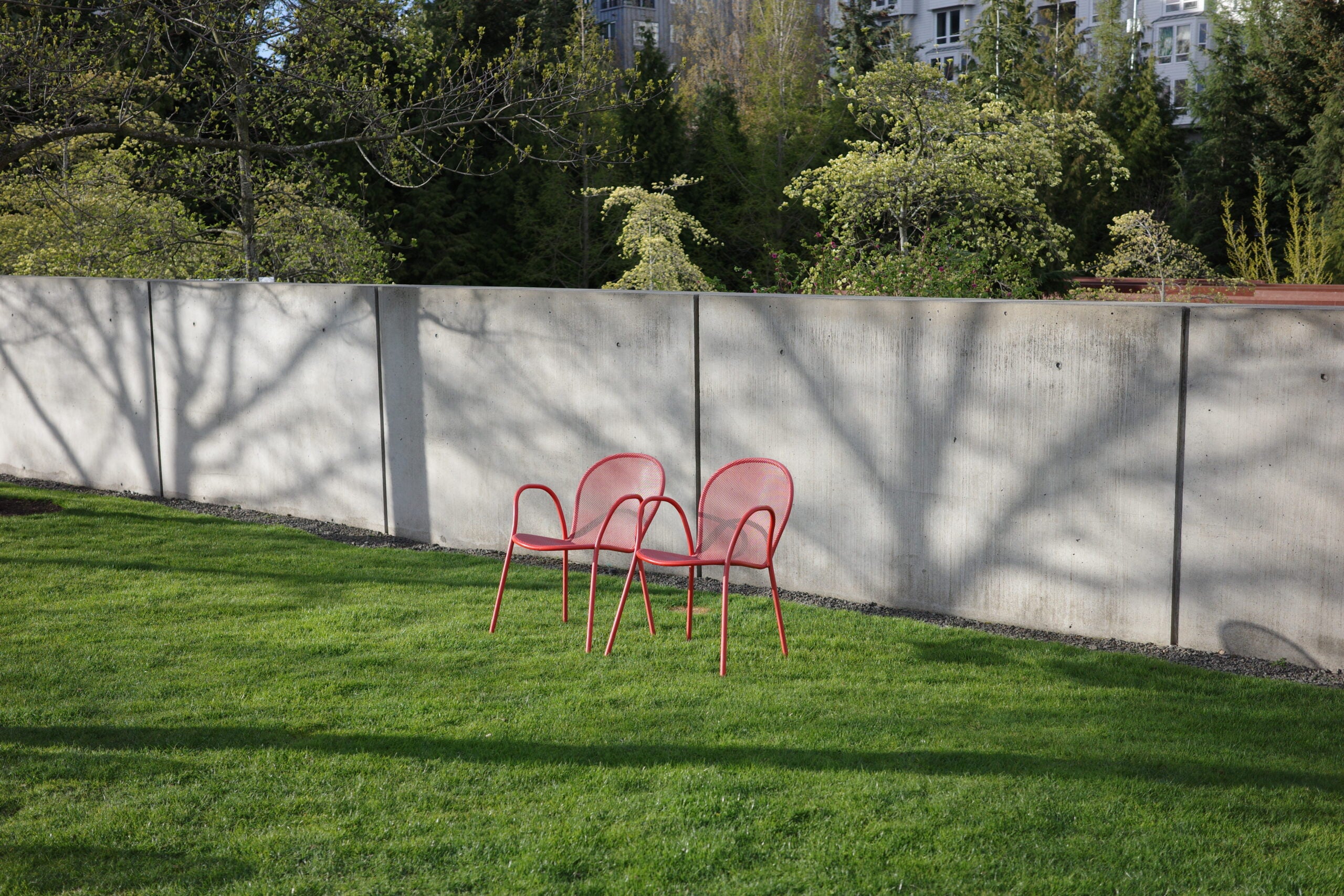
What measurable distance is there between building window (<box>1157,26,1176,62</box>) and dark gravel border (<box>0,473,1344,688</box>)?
42.1 metres

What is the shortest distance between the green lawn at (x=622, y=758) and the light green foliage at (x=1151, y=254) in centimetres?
1450

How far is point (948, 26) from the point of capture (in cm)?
4756

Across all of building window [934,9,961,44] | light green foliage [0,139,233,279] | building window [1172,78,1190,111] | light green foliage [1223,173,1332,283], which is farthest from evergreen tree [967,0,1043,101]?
light green foliage [0,139,233,279]

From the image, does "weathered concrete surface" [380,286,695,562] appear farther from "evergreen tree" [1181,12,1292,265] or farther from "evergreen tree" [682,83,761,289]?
"evergreen tree" [1181,12,1292,265]

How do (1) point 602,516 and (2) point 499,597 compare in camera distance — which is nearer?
(2) point 499,597

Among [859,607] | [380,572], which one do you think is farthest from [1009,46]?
[380,572]

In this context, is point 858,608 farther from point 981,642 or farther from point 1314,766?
point 1314,766

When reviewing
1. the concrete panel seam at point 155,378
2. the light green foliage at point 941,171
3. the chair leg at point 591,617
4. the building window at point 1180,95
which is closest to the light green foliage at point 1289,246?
the building window at point 1180,95

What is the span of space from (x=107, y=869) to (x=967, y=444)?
172 inches

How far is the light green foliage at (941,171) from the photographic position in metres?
14.0

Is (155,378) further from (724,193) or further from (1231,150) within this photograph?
(1231,150)

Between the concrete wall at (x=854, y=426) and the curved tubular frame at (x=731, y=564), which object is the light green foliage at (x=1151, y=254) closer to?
the concrete wall at (x=854, y=426)

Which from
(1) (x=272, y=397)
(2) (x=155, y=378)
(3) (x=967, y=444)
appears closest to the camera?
(3) (x=967, y=444)

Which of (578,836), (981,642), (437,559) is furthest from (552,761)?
(437,559)
